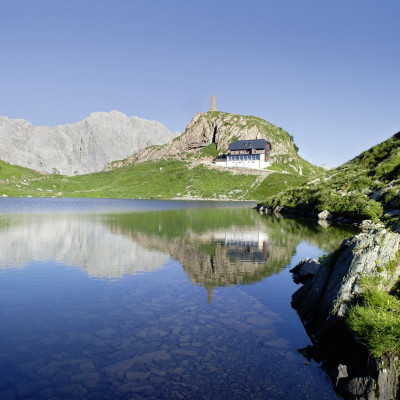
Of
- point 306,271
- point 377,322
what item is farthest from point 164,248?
point 377,322

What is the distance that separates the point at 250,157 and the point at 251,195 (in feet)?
157

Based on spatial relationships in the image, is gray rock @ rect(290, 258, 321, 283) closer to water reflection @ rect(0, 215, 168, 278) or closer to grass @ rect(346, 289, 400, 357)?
grass @ rect(346, 289, 400, 357)

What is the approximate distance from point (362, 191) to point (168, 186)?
122 metres

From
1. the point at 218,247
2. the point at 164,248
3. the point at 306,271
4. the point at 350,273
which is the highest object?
the point at 350,273

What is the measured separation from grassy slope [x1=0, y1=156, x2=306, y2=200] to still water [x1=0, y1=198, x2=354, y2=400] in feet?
404

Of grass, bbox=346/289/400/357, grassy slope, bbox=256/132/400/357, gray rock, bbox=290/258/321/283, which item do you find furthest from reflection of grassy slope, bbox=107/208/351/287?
grass, bbox=346/289/400/357

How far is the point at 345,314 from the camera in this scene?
44.2 ft

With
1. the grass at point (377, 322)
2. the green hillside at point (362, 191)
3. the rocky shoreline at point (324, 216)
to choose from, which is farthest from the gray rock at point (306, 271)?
the rocky shoreline at point (324, 216)

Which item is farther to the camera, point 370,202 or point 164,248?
point 370,202

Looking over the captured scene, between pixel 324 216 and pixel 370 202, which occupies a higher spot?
pixel 370 202

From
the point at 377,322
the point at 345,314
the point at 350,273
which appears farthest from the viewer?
the point at 350,273

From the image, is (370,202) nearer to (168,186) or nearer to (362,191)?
(362,191)

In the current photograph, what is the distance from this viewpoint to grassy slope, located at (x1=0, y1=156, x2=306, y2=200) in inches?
6206

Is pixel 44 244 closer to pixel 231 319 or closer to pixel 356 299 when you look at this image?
pixel 231 319
